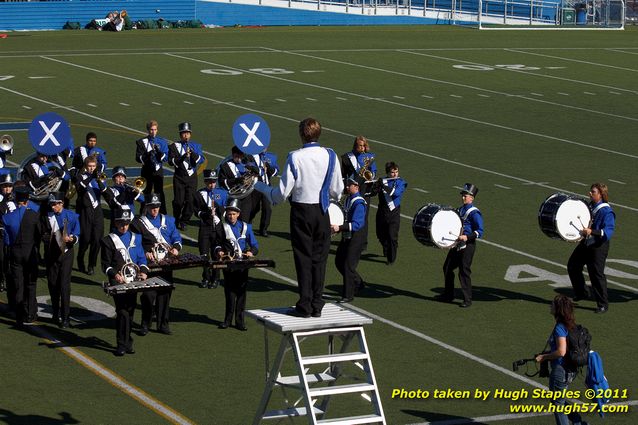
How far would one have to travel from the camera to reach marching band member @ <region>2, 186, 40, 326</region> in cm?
1766

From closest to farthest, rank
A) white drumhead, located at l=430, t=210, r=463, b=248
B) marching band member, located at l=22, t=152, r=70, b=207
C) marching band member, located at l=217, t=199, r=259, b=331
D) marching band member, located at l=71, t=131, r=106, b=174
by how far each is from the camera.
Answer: marching band member, located at l=217, t=199, r=259, b=331
white drumhead, located at l=430, t=210, r=463, b=248
marching band member, located at l=22, t=152, r=70, b=207
marching band member, located at l=71, t=131, r=106, b=174

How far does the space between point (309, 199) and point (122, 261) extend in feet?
17.0

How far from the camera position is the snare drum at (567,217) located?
1856 centimetres

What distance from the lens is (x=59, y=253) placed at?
17.5 m

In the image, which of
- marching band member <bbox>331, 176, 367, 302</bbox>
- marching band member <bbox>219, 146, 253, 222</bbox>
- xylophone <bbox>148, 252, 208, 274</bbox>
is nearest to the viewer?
xylophone <bbox>148, 252, 208, 274</bbox>

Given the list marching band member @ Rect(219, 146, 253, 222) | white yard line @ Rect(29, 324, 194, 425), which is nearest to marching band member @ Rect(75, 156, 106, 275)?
marching band member @ Rect(219, 146, 253, 222)

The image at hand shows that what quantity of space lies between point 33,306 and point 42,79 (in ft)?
77.5

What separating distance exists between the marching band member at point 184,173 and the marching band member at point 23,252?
19.8 ft

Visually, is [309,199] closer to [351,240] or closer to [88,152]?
[351,240]

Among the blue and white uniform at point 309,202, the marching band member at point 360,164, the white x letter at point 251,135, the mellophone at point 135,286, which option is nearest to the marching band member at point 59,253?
the mellophone at point 135,286

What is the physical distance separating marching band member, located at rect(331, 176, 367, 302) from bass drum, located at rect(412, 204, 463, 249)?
91cm

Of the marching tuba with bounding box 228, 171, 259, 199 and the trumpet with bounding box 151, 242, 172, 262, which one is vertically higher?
the marching tuba with bounding box 228, 171, 259, 199

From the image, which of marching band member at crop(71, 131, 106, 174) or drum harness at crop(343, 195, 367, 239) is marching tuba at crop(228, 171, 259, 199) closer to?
drum harness at crop(343, 195, 367, 239)

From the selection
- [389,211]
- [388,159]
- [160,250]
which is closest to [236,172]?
[389,211]
